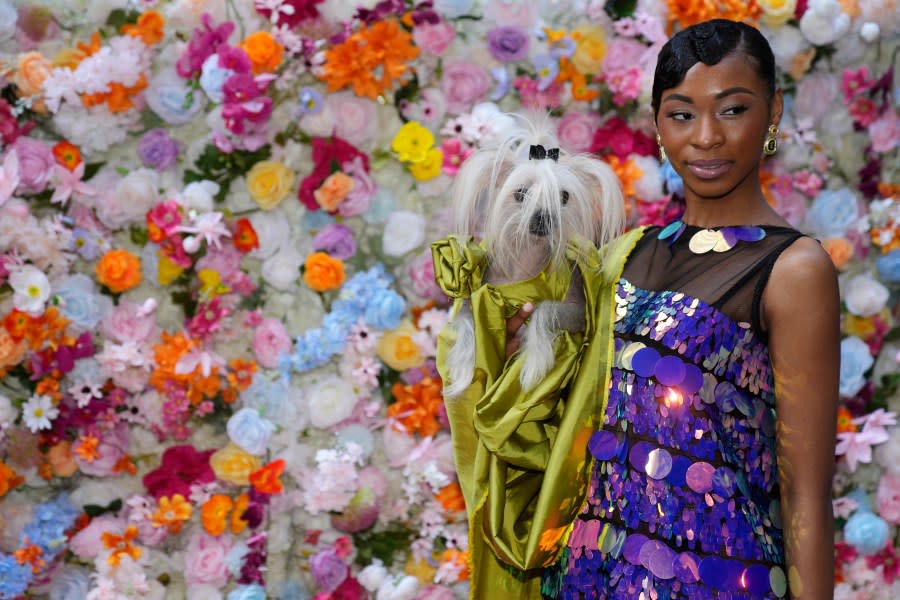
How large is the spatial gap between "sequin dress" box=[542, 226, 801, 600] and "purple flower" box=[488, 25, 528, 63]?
5.68 ft

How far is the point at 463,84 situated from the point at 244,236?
0.86 m

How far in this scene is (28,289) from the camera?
111 inches

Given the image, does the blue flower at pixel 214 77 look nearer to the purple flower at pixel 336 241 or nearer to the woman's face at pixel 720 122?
the purple flower at pixel 336 241

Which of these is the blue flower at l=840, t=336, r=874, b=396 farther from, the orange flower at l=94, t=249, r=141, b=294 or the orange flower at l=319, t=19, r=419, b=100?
the orange flower at l=94, t=249, r=141, b=294

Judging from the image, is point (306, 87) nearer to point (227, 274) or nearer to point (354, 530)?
point (227, 274)

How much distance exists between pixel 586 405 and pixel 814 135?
6.46 feet

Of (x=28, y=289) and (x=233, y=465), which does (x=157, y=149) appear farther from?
(x=233, y=465)

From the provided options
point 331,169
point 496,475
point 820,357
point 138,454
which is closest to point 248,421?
point 138,454

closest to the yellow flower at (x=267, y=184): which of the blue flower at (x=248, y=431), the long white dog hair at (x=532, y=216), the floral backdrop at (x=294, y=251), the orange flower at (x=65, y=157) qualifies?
the floral backdrop at (x=294, y=251)

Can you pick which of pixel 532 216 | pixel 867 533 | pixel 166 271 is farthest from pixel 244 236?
pixel 867 533

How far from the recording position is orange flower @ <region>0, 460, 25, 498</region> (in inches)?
110

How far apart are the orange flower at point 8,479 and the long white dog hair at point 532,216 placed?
186 centimetres

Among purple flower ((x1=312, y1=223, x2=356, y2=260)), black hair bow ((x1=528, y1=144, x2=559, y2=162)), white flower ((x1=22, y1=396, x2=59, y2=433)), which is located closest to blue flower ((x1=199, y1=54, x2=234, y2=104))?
purple flower ((x1=312, y1=223, x2=356, y2=260))

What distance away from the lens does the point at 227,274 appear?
2.96 meters
